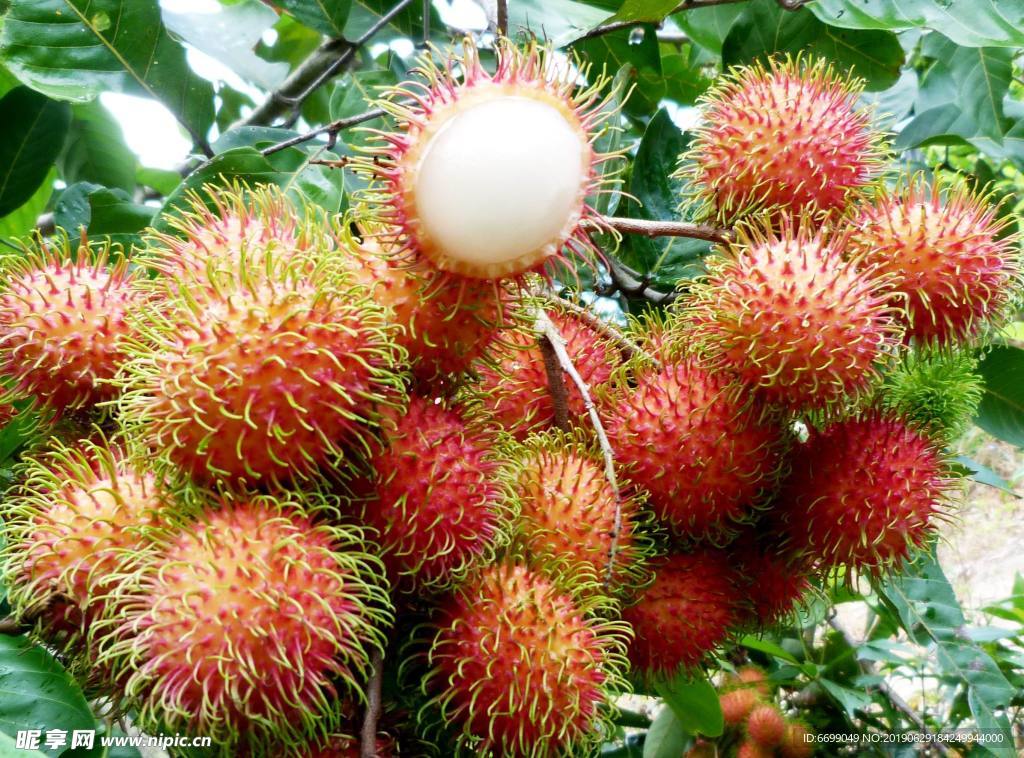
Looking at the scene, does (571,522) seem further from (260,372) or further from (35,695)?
(35,695)

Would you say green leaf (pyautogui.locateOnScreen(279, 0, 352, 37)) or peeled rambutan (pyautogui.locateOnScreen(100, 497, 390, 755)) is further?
green leaf (pyautogui.locateOnScreen(279, 0, 352, 37))

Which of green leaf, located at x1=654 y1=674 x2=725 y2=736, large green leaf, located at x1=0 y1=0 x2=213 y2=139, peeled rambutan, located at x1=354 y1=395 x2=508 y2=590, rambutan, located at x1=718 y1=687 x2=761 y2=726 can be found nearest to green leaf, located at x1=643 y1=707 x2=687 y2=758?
rambutan, located at x1=718 y1=687 x2=761 y2=726

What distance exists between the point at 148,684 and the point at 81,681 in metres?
0.23

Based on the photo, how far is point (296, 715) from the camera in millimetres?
846

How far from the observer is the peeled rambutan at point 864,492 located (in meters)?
1.21

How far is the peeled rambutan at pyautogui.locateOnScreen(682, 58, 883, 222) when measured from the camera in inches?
48.2

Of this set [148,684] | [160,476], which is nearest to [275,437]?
[160,476]

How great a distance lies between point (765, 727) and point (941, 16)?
68.8 inches

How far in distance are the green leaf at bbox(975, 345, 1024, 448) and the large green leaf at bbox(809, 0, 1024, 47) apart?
57 centimetres

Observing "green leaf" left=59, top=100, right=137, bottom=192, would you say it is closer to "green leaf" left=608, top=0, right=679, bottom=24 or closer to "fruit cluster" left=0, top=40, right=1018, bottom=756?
"fruit cluster" left=0, top=40, right=1018, bottom=756

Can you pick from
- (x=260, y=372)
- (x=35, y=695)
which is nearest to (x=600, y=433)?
(x=260, y=372)

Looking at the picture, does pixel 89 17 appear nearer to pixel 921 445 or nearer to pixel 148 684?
pixel 148 684

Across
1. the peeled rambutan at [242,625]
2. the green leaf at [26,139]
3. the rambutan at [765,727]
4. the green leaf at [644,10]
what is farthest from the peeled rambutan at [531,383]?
the rambutan at [765,727]

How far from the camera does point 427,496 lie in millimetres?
933
